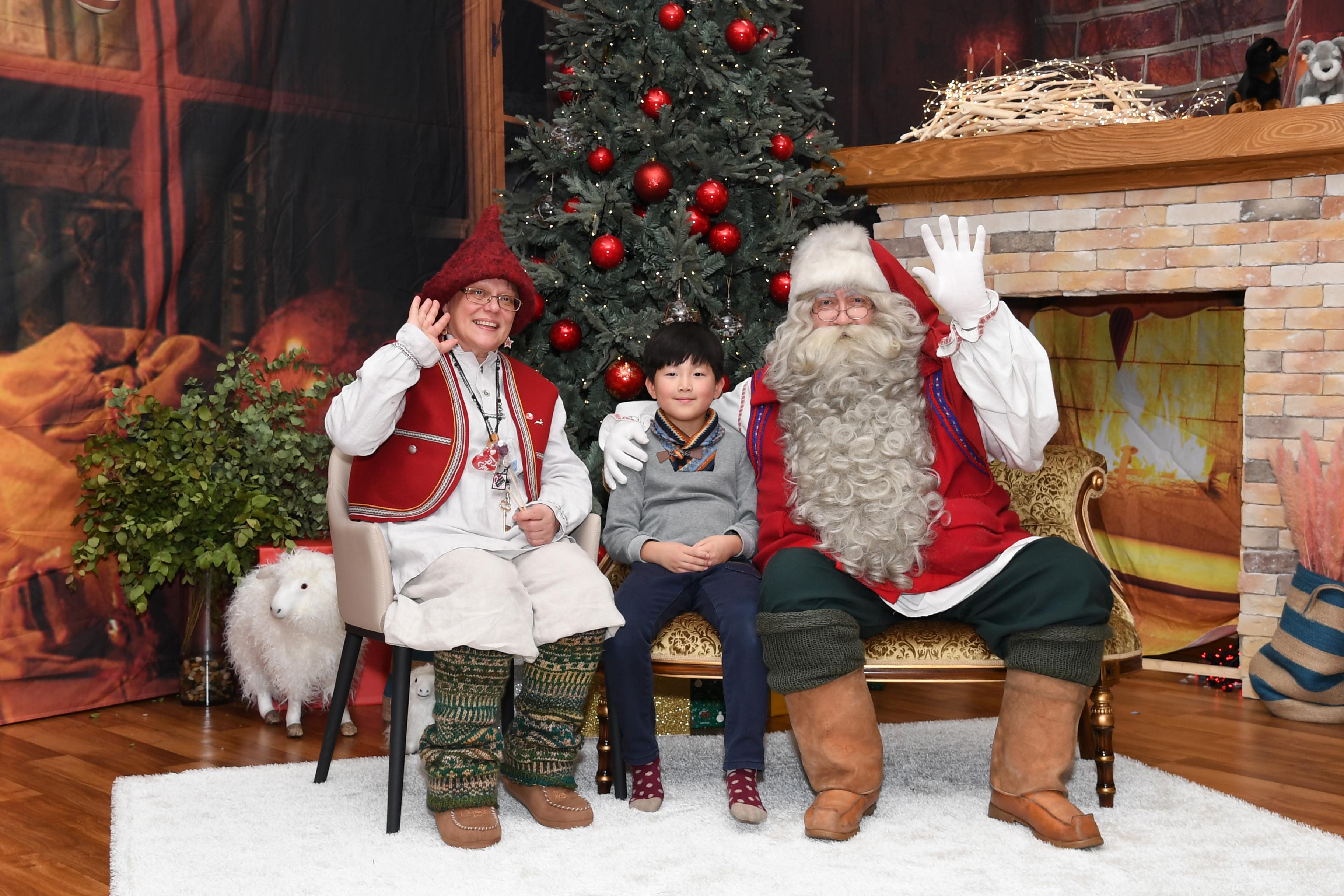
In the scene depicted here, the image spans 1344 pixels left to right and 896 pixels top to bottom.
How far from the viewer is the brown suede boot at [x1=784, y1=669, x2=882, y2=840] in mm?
2727

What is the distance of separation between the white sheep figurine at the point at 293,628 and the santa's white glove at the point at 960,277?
6.27ft

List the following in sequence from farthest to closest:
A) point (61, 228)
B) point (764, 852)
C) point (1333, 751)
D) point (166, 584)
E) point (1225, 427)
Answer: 1. point (1225, 427)
2. point (166, 584)
3. point (61, 228)
4. point (1333, 751)
5. point (764, 852)

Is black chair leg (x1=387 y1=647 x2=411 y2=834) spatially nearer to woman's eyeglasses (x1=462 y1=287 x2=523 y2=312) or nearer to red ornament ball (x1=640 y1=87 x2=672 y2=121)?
woman's eyeglasses (x1=462 y1=287 x2=523 y2=312)

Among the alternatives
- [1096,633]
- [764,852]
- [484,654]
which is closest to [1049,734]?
[1096,633]

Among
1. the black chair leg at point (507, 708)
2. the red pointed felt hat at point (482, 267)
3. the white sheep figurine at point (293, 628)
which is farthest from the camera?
the white sheep figurine at point (293, 628)

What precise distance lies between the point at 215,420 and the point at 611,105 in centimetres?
166

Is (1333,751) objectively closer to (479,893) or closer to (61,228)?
(479,893)

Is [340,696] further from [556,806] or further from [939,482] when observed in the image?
[939,482]

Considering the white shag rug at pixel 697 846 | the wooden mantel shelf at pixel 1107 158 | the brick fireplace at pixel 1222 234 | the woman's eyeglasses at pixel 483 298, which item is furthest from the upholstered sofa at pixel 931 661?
the wooden mantel shelf at pixel 1107 158

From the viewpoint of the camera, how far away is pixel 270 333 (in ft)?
14.1

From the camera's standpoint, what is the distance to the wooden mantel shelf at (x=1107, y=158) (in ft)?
13.0

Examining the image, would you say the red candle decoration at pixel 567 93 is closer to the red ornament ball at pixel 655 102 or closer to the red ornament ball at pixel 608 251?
the red ornament ball at pixel 655 102

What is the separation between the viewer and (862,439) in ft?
9.68

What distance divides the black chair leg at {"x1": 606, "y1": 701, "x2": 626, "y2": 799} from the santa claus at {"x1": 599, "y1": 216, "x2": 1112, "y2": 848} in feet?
1.42
